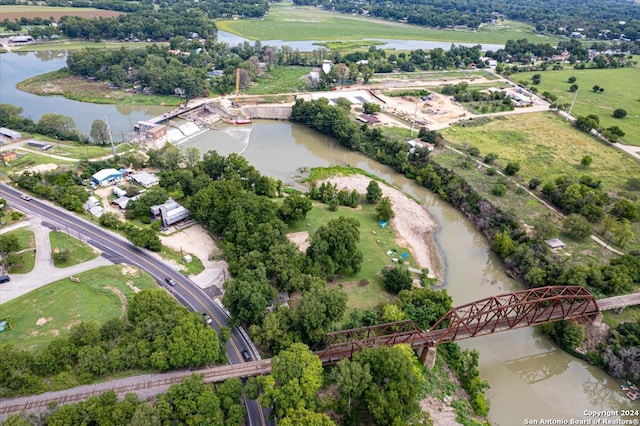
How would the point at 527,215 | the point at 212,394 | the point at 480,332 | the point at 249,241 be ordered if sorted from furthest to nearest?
the point at 527,215 < the point at 249,241 < the point at 480,332 < the point at 212,394

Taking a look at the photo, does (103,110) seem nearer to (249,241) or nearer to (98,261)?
(98,261)

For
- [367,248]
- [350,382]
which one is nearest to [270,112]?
[367,248]

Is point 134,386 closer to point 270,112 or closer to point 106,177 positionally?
point 106,177

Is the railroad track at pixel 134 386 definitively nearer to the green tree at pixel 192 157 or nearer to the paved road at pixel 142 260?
the paved road at pixel 142 260

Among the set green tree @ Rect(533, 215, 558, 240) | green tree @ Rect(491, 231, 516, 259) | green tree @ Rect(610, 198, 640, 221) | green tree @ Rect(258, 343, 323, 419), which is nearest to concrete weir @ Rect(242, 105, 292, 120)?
green tree @ Rect(491, 231, 516, 259)

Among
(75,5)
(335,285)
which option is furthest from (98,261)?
(75,5)
